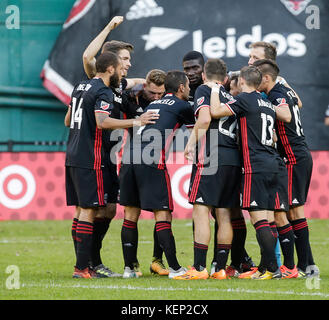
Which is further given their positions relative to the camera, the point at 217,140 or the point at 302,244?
the point at 302,244

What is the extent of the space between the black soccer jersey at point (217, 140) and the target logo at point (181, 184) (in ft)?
20.9

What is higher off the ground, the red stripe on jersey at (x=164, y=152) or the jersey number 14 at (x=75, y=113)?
the jersey number 14 at (x=75, y=113)

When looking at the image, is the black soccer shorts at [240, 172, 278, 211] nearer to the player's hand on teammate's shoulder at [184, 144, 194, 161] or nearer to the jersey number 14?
the player's hand on teammate's shoulder at [184, 144, 194, 161]

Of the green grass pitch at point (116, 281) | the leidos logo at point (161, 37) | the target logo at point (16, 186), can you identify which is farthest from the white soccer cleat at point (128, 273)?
the leidos logo at point (161, 37)

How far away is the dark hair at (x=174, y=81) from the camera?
7.50 meters

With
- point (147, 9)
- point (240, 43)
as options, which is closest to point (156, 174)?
point (240, 43)

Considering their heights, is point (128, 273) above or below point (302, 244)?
below

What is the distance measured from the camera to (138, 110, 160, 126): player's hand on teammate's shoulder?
7.27 meters

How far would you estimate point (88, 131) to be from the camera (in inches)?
285

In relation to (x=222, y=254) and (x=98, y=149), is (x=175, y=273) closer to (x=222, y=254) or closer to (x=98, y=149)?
(x=222, y=254)

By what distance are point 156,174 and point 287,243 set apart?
1378 mm

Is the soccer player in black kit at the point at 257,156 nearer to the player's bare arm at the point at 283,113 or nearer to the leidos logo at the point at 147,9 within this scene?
the player's bare arm at the point at 283,113

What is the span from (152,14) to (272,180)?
10.5 metres

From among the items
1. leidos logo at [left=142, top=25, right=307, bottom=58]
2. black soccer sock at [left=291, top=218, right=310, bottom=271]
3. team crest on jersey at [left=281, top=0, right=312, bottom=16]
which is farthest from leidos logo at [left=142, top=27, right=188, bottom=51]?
black soccer sock at [left=291, top=218, right=310, bottom=271]
